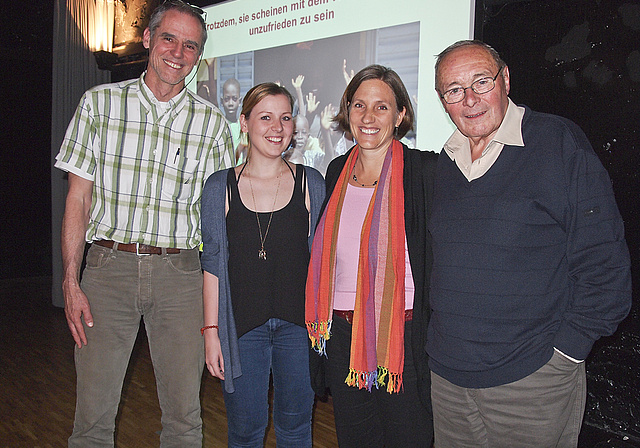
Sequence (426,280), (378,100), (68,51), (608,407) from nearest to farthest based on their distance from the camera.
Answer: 1. (426,280)
2. (378,100)
3. (608,407)
4. (68,51)

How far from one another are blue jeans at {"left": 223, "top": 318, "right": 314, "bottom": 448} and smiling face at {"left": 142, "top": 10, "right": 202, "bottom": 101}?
101cm

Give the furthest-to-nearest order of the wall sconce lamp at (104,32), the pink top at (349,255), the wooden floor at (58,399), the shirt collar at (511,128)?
the wall sconce lamp at (104,32) < the wooden floor at (58,399) < the pink top at (349,255) < the shirt collar at (511,128)

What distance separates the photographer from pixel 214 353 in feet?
6.01

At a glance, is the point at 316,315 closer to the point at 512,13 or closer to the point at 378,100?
the point at 378,100

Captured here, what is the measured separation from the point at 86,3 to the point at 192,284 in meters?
4.61

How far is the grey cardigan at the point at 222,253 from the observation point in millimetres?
1763

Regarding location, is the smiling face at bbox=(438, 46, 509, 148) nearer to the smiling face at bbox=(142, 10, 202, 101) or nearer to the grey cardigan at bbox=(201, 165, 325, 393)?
the grey cardigan at bbox=(201, 165, 325, 393)

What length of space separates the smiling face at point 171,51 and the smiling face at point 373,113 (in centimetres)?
72

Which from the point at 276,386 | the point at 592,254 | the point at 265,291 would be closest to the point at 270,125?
the point at 265,291

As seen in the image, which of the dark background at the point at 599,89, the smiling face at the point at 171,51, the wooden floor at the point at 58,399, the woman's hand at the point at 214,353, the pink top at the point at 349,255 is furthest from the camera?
the wooden floor at the point at 58,399

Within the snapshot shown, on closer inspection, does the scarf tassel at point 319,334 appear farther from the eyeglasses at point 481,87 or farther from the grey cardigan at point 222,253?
the eyeglasses at point 481,87

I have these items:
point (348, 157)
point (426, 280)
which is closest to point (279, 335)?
point (426, 280)

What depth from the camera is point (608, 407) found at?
249 centimetres

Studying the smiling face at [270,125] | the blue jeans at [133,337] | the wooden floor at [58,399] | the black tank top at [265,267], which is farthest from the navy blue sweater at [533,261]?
the wooden floor at [58,399]
